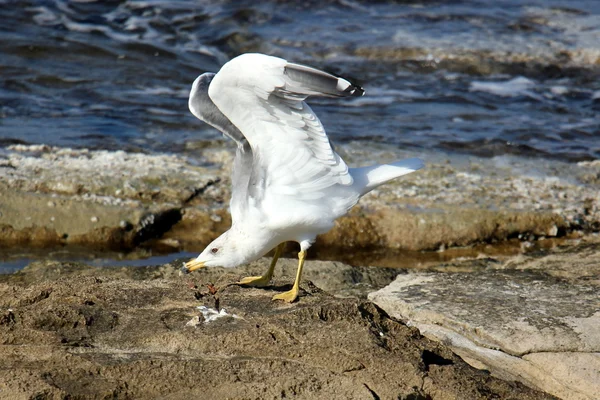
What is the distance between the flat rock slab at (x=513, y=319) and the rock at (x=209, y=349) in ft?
1.05

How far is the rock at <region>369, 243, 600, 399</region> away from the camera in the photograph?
12.7 feet

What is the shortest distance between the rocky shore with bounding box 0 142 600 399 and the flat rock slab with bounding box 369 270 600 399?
0.01m

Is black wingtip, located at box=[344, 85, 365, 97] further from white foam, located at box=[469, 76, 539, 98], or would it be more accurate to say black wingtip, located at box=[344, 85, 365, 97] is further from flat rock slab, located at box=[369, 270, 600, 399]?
white foam, located at box=[469, 76, 539, 98]

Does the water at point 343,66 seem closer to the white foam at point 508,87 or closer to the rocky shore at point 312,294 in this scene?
the white foam at point 508,87

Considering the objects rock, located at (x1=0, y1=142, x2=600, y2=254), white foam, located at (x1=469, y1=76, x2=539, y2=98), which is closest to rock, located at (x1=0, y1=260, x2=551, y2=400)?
rock, located at (x1=0, y1=142, x2=600, y2=254)

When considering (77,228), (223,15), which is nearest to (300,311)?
(77,228)

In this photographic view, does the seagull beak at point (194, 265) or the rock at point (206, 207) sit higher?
the seagull beak at point (194, 265)

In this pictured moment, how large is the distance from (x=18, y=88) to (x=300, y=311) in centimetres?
736

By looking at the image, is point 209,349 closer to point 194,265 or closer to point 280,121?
point 194,265

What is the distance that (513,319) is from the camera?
4184 millimetres

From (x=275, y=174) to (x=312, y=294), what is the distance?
0.65 meters

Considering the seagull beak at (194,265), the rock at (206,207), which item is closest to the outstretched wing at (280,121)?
the seagull beak at (194,265)

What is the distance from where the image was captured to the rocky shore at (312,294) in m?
3.29

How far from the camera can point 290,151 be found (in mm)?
4344
